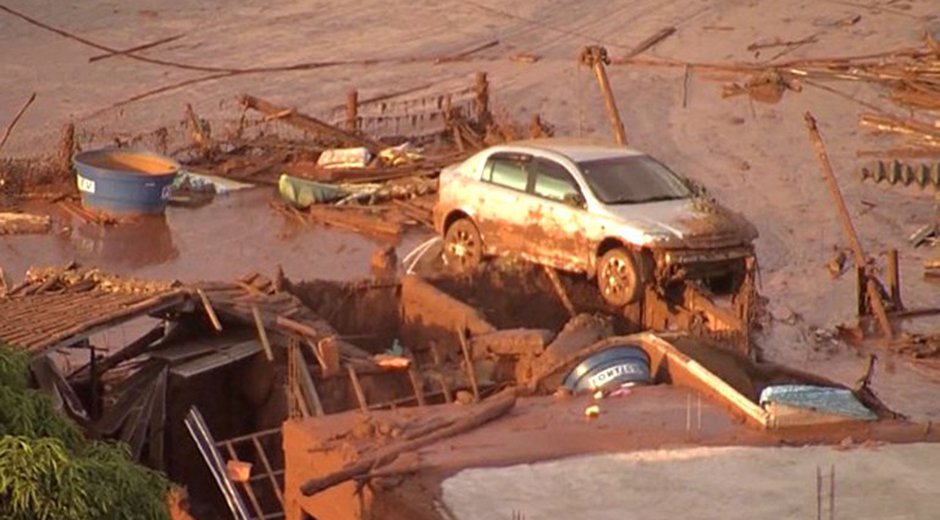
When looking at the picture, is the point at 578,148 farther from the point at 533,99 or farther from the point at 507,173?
the point at 533,99

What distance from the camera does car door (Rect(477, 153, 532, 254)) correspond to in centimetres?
2527

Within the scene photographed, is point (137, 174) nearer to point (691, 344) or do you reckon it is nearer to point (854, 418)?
point (691, 344)

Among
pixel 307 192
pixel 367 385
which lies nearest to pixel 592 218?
pixel 367 385

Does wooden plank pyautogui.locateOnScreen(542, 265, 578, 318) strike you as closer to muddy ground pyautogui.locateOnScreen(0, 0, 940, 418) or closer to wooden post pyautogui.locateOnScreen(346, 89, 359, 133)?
muddy ground pyautogui.locateOnScreen(0, 0, 940, 418)

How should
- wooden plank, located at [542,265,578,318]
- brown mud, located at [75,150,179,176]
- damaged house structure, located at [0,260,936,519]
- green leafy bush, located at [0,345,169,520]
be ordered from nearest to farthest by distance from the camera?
green leafy bush, located at [0,345,169,520]
damaged house structure, located at [0,260,936,519]
wooden plank, located at [542,265,578,318]
brown mud, located at [75,150,179,176]

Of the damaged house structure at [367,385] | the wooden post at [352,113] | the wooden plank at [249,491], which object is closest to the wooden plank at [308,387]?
the damaged house structure at [367,385]

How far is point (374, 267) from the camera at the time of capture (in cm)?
2697

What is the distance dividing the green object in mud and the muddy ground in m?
0.36

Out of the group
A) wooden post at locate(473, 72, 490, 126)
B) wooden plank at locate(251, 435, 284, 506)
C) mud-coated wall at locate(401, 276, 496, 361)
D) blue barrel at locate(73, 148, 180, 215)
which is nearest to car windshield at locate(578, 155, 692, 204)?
mud-coated wall at locate(401, 276, 496, 361)

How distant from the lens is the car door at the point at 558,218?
24.5 metres

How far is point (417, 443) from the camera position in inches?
639

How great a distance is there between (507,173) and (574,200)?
1.24 m

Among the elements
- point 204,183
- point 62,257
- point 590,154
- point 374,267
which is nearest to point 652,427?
point 590,154

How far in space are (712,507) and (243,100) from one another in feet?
58.7
